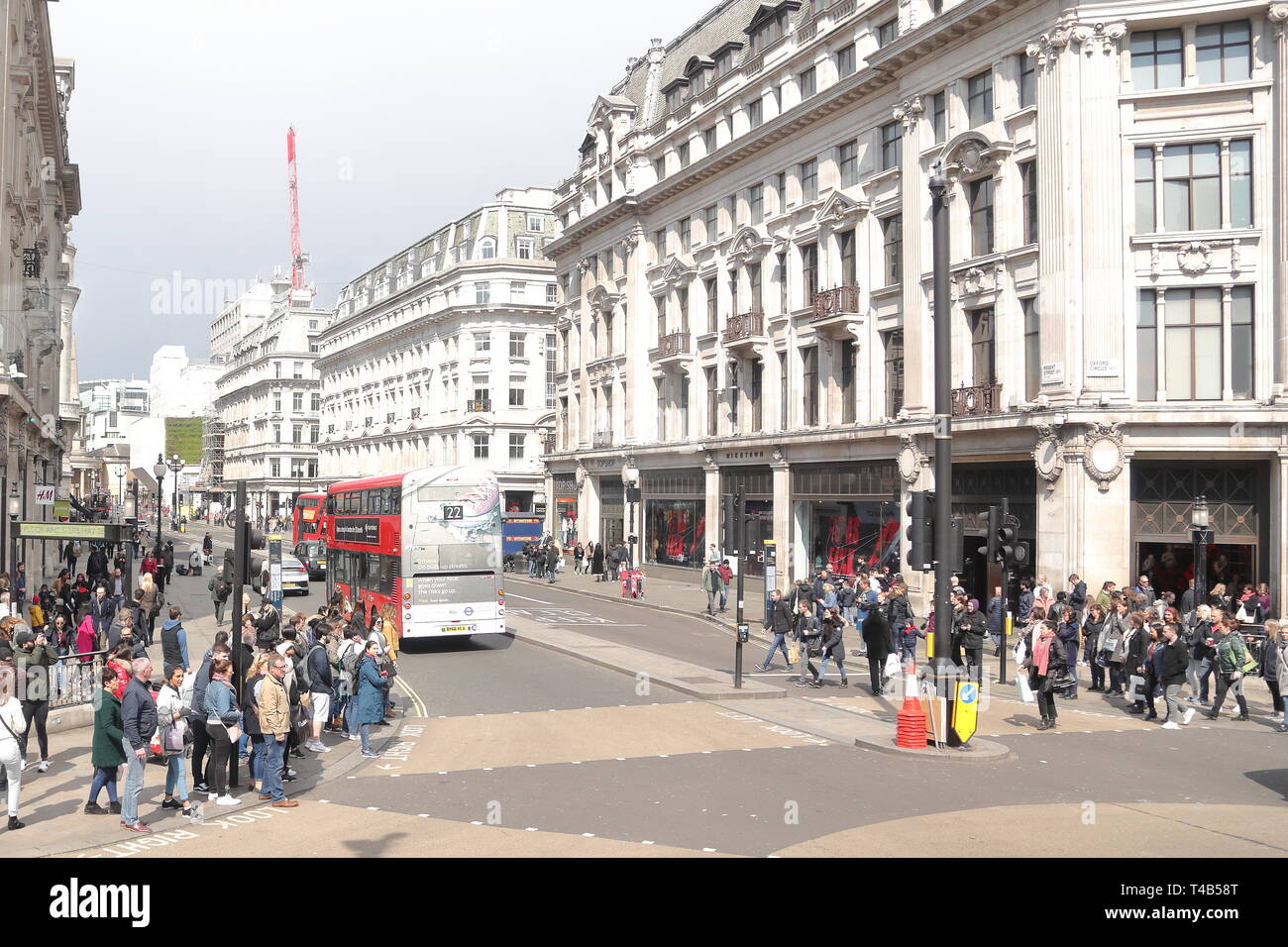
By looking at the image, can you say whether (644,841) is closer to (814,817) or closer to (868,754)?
(814,817)

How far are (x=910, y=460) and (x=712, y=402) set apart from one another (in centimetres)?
1432

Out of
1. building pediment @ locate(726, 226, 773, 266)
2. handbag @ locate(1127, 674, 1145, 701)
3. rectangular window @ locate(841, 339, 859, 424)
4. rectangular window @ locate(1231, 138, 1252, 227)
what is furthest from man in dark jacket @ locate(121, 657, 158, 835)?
building pediment @ locate(726, 226, 773, 266)

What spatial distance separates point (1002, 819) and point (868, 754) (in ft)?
12.0

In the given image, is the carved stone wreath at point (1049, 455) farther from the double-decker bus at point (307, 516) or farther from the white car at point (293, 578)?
the double-decker bus at point (307, 516)

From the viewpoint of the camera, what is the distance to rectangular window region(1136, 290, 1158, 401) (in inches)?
1117

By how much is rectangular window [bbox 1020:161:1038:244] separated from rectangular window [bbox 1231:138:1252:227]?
4.66m

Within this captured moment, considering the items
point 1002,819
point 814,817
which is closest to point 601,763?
point 814,817

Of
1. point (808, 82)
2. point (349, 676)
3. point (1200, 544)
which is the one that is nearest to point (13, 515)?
point (349, 676)

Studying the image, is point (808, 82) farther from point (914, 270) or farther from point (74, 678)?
point (74, 678)

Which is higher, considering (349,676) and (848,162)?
(848,162)

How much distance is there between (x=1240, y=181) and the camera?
2775cm

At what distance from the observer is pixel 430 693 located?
20375 mm

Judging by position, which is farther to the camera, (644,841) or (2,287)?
(2,287)

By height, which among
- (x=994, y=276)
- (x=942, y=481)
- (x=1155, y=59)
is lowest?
(x=942, y=481)
